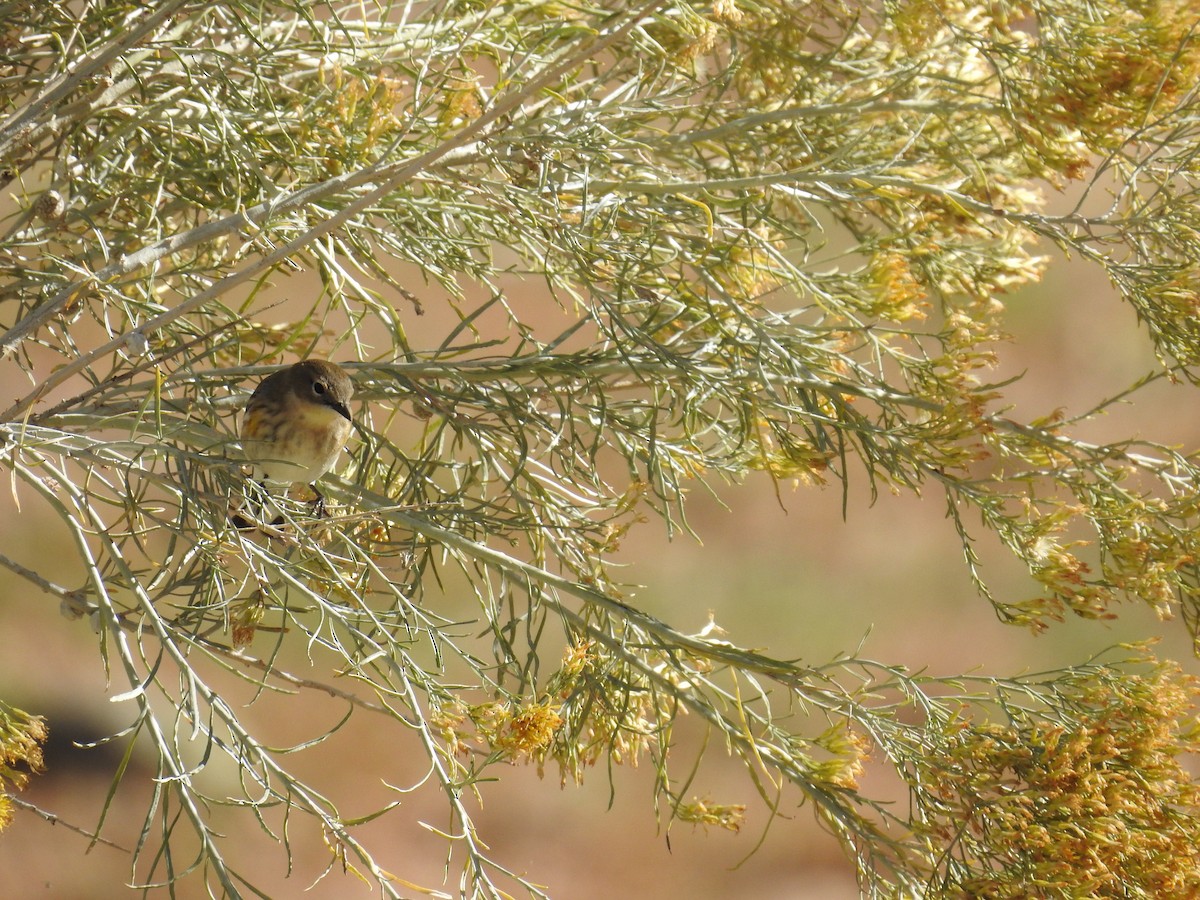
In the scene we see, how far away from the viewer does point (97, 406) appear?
2406 millimetres

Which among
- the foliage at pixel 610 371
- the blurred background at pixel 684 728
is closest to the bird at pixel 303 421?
the foliage at pixel 610 371

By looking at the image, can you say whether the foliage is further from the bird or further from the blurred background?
the blurred background

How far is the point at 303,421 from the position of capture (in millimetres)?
3023

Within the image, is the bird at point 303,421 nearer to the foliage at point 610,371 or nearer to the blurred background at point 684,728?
the foliage at point 610,371

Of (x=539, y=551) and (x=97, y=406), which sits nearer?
(x=97, y=406)

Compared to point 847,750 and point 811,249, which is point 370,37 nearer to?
point 811,249

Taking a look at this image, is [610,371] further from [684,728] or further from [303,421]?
[684,728]

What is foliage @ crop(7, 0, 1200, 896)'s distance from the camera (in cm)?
203

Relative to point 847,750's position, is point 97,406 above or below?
above

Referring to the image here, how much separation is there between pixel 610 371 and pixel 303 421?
0.91 m

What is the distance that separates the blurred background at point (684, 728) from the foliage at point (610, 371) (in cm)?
395

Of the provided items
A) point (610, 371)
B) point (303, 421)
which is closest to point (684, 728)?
point (303, 421)

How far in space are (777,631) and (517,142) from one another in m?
8.17

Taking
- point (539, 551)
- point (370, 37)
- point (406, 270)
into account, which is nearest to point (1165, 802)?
point (539, 551)
